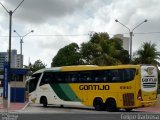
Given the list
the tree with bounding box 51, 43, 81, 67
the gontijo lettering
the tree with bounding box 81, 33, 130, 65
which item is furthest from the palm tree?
the gontijo lettering

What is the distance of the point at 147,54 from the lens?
6406cm

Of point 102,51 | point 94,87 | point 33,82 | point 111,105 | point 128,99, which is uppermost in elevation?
point 102,51

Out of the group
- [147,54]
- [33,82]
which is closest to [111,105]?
[33,82]

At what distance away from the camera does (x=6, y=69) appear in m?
33.4

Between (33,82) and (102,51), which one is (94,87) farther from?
(102,51)

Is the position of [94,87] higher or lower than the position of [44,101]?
higher

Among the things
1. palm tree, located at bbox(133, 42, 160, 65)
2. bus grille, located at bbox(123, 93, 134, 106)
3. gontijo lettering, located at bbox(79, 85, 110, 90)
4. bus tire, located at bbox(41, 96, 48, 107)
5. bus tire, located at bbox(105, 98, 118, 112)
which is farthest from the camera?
palm tree, located at bbox(133, 42, 160, 65)

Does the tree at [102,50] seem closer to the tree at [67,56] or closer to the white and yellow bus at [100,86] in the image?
the tree at [67,56]

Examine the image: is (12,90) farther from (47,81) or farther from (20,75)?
(47,81)

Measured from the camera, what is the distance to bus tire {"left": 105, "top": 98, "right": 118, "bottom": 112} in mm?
33178

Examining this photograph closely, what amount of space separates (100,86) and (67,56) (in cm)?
5407

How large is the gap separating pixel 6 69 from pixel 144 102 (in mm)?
9920

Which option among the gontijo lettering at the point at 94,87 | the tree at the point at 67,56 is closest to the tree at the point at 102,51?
the tree at the point at 67,56

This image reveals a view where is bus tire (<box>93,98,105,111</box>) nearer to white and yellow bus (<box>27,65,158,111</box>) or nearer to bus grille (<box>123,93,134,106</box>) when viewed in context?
white and yellow bus (<box>27,65,158,111</box>)
